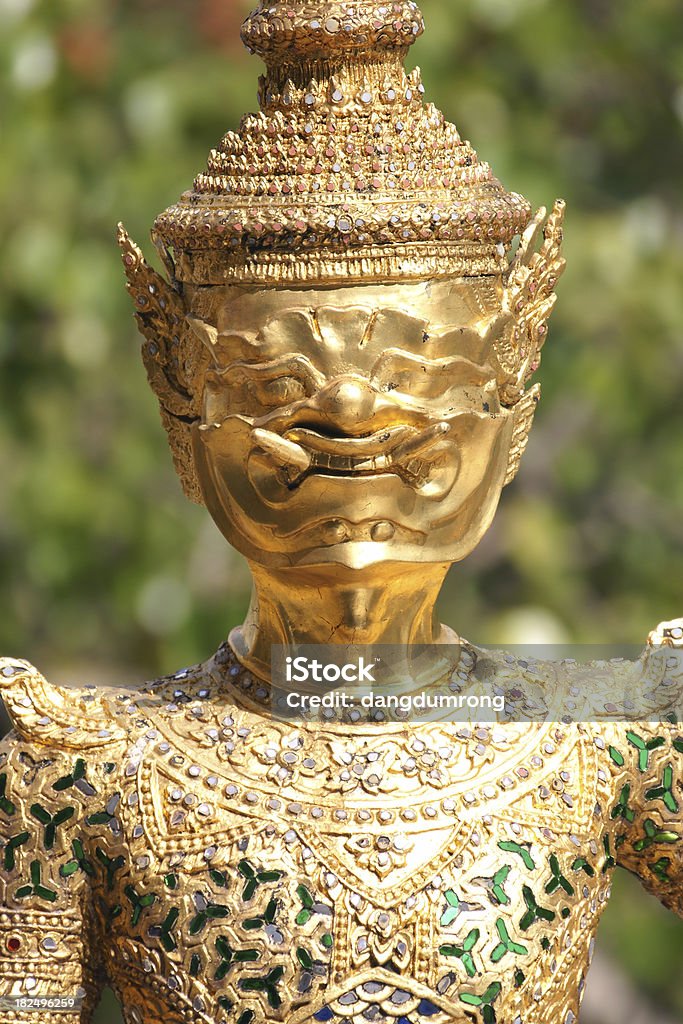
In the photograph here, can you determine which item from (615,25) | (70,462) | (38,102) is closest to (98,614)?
(70,462)

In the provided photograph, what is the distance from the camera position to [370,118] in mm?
2018

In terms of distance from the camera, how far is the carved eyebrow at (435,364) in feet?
6.44

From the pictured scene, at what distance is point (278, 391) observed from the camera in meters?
1.98

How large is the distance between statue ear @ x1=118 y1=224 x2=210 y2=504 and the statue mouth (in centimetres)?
17

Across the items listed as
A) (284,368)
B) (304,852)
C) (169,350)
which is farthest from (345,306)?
(304,852)

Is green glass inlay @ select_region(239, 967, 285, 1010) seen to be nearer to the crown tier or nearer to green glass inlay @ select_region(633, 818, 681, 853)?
green glass inlay @ select_region(633, 818, 681, 853)

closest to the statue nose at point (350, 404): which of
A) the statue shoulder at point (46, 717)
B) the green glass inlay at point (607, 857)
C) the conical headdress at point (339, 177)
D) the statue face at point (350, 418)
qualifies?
the statue face at point (350, 418)

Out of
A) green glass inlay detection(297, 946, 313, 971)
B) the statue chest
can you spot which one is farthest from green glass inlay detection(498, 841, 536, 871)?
green glass inlay detection(297, 946, 313, 971)

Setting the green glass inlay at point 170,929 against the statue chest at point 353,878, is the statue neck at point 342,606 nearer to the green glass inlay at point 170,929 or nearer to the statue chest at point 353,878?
the statue chest at point 353,878

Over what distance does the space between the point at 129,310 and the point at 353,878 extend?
2182 mm

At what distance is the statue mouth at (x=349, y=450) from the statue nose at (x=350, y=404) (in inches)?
0.8

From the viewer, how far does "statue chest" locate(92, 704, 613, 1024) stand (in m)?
2.03

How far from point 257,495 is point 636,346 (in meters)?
2.22

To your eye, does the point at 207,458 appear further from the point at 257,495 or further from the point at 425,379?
the point at 425,379
